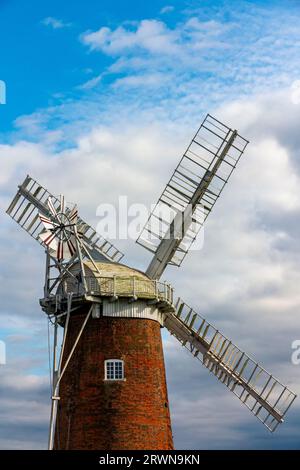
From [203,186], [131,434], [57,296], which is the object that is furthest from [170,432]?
[203,186]

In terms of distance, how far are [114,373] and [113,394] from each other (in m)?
1.07

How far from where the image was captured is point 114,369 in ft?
138

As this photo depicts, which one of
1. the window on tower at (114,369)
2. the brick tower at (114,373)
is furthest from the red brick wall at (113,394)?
the window on tower at (114,369)

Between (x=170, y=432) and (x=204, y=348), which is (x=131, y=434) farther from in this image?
(x=204, y=348)

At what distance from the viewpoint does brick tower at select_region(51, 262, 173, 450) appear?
4122cm

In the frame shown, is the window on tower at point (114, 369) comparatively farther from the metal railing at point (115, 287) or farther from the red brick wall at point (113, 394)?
the metal railing at point (115, 287)

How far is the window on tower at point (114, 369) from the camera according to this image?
42031 mm

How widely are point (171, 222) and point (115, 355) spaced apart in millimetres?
9078

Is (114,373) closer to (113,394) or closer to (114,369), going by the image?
(114,369)

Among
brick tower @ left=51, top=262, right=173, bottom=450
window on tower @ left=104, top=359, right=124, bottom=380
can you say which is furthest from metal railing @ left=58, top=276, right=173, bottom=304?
window on tower @ left=104, top=359, right=124, bottom=380

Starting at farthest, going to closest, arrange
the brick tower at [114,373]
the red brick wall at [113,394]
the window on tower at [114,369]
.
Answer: the window on tower at [114,369] → the brick tower at [114,373] → the red brick wall at [113,394]

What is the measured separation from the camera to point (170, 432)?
4350 cm

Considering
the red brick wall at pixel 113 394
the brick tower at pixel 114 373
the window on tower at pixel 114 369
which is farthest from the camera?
the window on tower at pixel 114 369
